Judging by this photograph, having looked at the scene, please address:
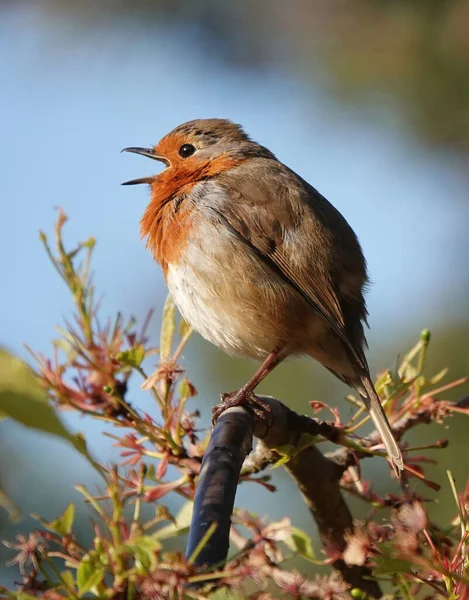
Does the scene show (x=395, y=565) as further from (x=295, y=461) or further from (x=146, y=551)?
(x=295, y=461)

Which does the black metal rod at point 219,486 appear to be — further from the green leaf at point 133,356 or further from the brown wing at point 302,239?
the brown wing at point 302,239

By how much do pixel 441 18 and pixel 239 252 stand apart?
2355 mm

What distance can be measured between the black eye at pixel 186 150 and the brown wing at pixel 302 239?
1.13 ft

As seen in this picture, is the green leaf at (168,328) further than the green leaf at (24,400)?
Yes

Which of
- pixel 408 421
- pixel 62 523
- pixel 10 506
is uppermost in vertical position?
pixel 408 421

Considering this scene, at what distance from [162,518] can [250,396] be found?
574mm

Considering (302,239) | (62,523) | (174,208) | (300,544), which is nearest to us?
(62,523)

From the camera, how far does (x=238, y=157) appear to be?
3289mm

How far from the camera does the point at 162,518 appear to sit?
1528mm

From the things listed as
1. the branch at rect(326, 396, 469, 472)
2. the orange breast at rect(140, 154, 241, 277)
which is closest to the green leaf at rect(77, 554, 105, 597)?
the branch at rect(326, 396, 469, 472)

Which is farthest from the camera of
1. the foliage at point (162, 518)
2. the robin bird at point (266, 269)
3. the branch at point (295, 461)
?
the robin bird at point (266, 269)

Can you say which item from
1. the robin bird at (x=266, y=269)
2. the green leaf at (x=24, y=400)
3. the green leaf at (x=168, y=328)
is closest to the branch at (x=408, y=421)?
the green leaf at (x=168, y=328)

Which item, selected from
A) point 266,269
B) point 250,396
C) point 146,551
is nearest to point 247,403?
point 250,396

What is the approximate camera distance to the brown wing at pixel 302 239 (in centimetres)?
280
